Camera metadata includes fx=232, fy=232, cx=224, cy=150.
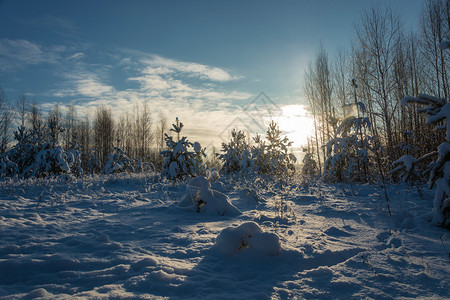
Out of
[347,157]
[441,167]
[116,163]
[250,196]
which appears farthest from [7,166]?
[441,167]

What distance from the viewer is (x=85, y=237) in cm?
290

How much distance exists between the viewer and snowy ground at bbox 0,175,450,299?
1787 millimetres

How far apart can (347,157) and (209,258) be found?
8755mm

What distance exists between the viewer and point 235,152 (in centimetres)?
1576

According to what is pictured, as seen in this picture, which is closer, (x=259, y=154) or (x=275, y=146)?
(x=275, y=146)

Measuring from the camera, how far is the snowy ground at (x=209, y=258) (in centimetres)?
179

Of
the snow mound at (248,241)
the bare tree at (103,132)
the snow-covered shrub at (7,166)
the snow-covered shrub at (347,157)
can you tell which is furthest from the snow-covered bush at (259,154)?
the bare tree at (103,132)

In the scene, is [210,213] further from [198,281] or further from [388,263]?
[388,263]

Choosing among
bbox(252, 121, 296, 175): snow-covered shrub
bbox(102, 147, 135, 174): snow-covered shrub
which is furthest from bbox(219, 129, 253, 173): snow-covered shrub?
bbox(102, 147, 135, 174): snow-covered shrub

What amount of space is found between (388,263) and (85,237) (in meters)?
3.36

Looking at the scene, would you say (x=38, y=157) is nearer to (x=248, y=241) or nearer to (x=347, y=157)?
(x=248, y=241)

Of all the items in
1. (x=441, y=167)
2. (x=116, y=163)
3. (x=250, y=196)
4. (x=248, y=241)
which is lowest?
(x=248, y=241)

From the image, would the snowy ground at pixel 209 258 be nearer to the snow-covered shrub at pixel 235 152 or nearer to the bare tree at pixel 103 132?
the snow-covered shrub at pixel 235 152

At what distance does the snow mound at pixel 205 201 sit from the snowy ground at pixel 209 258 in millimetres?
305
